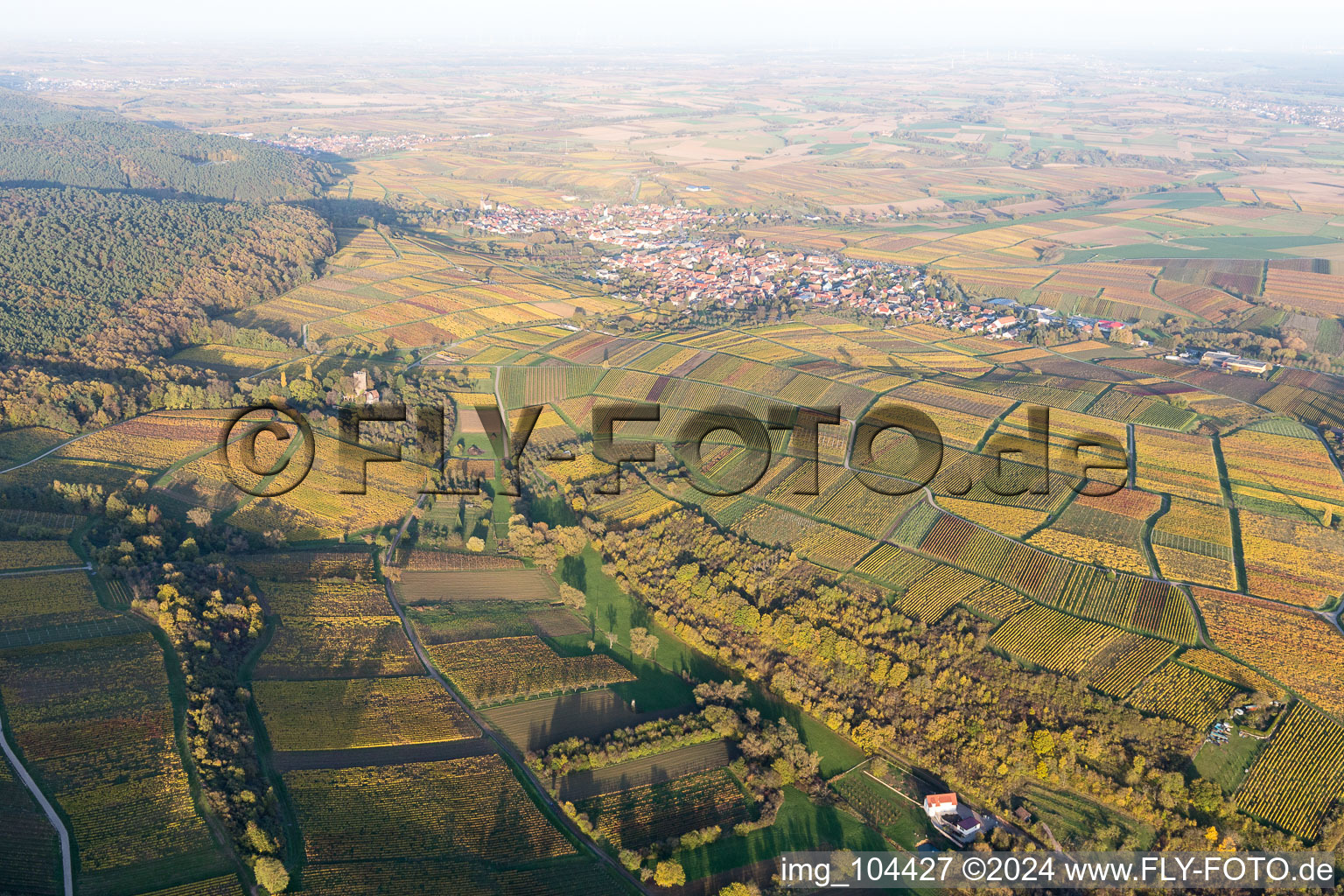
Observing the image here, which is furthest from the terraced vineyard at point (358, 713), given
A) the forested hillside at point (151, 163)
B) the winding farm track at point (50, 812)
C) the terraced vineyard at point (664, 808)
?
the forested hillside at point (151, 163)

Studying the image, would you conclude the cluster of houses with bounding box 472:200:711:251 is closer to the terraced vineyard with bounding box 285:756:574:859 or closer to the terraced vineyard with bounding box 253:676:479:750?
the terraced vineyard with bounding box 253:676:479:750

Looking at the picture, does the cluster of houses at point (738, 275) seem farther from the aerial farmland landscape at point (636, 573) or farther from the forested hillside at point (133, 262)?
the forested hillside at point (133, 262)

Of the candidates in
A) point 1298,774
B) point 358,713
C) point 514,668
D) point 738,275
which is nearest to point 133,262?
point 738,275

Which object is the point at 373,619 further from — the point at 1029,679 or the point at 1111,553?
the point at 1111,553

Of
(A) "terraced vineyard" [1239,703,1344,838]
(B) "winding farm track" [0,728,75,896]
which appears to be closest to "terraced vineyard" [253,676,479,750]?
(B) "winding farm track" [0,728,75,896]

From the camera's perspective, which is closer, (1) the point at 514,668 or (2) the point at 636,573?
(1) the point at 514,668

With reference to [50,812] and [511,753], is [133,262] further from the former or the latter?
[511,753]

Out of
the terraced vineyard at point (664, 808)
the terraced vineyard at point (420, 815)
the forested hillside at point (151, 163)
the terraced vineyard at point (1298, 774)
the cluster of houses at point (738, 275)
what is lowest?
the terraced vineyard at point (664, 808)
